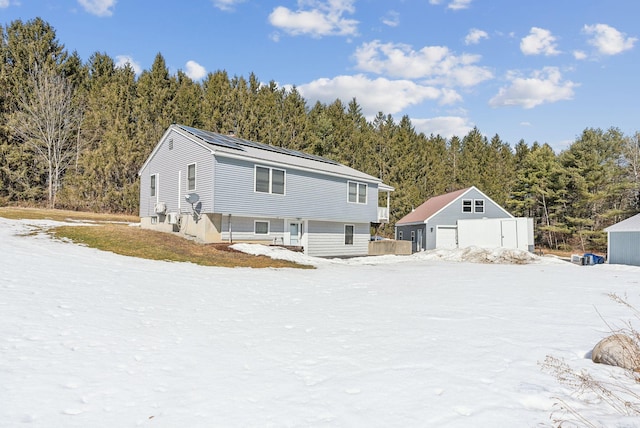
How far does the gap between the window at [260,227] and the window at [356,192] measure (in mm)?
6801

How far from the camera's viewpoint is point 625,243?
80.7 feet

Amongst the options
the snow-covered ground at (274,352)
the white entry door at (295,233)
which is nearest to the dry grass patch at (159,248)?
the snow-covered ground at (274,352)

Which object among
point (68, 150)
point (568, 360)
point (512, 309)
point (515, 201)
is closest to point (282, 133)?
point (68, 150)

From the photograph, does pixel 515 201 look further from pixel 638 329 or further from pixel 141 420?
pixel 141 420

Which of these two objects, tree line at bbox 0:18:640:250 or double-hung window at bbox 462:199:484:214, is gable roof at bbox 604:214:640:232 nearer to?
double-hung window at bbox 462:199:484:214

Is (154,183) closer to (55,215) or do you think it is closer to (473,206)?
(55,215)

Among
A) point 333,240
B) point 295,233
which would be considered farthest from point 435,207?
point 295,233

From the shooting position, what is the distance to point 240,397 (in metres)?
4.04

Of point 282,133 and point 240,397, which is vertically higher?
point 282,133

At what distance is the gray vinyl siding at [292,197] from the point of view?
20186 mm

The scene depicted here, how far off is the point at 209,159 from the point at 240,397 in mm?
17430

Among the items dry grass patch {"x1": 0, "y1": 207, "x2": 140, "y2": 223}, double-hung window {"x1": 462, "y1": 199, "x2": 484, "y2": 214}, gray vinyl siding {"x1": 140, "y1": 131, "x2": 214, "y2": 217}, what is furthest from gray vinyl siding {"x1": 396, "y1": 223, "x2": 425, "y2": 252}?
dry grass patch {"x1": 0, "y1": 207, "x2": 140, "y2": 223}

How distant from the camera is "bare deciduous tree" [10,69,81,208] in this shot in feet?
116

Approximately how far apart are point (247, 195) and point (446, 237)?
1934 cm
